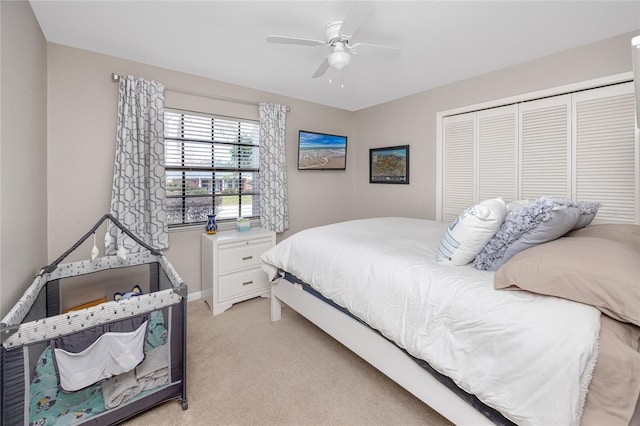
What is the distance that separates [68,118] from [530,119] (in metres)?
4.29

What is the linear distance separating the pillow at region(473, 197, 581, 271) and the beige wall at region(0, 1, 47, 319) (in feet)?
8.22

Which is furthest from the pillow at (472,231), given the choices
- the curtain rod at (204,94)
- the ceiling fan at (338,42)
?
the curtain rod at (204,94)

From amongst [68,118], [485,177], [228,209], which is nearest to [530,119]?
[485,177]

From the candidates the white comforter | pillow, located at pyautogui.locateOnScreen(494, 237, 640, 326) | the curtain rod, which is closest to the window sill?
the curtain rod

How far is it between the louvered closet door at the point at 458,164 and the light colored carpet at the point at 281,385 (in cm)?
222

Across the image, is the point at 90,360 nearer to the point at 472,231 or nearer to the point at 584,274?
the point at 472,231

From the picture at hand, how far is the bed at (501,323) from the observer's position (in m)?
0.92

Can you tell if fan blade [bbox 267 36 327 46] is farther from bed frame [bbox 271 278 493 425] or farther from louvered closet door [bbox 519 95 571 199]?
louvered closet door [bbox 519 95 571 199]

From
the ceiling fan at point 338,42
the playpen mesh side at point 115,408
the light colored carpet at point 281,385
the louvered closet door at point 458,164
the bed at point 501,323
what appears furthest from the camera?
the louvered closet door at point 458,164

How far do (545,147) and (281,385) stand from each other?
3.15 meters

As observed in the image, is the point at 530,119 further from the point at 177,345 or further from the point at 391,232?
the point at 177,345

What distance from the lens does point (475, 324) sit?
1.16m

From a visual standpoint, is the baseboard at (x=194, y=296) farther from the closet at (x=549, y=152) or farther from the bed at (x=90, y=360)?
the closet at (x=549, y=152)

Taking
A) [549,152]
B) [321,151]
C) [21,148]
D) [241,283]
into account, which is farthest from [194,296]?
[549,152]
